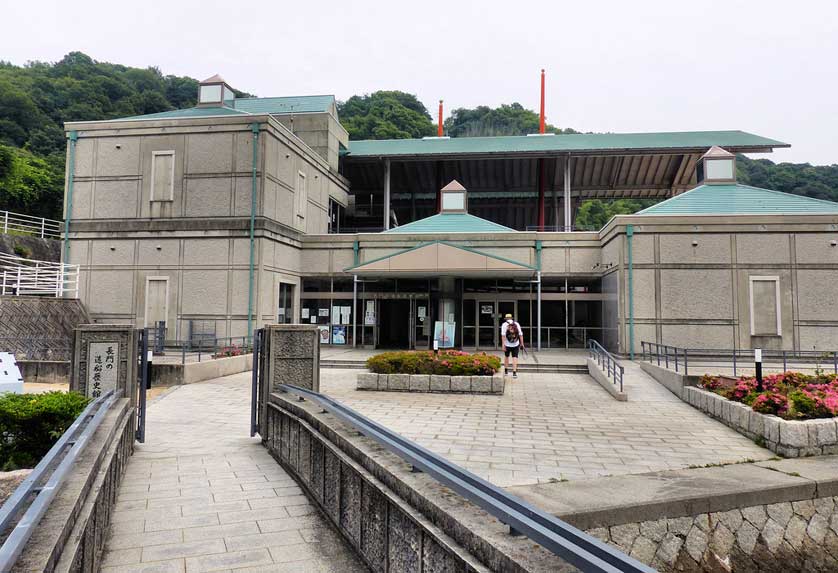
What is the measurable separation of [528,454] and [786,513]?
2.90 meters

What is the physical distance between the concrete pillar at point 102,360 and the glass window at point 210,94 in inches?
923

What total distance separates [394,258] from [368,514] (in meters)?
18.4

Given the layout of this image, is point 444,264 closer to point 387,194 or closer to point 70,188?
point 387,194

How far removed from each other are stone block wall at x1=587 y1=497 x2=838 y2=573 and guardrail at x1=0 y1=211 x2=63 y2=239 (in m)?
36.9

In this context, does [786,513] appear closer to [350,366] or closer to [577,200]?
→ [350,366]

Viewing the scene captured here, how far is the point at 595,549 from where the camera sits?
7.89ft

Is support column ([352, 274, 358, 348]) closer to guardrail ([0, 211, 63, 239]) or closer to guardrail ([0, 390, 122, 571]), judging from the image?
guardrail ([0, 211, 63, 239])

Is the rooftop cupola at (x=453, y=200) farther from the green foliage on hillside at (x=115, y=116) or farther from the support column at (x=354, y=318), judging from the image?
the green foliage on hillside at (x=115, y=116)

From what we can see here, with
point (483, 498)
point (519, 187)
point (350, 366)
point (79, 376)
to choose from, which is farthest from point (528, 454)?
point (519, 187)

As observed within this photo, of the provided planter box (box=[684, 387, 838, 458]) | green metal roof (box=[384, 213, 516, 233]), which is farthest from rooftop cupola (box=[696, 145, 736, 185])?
planter box (box=[684, 387, 838, 458])

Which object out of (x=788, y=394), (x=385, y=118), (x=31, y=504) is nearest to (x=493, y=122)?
(x=385, y=118)

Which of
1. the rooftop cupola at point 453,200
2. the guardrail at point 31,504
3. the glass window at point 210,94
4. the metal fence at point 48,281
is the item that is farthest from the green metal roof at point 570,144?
the guardrail at point 31,504

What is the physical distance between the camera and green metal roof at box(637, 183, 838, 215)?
20703 mm

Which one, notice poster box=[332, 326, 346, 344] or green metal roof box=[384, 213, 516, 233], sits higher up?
green metal roof box=[384, 213, 516, 233]
